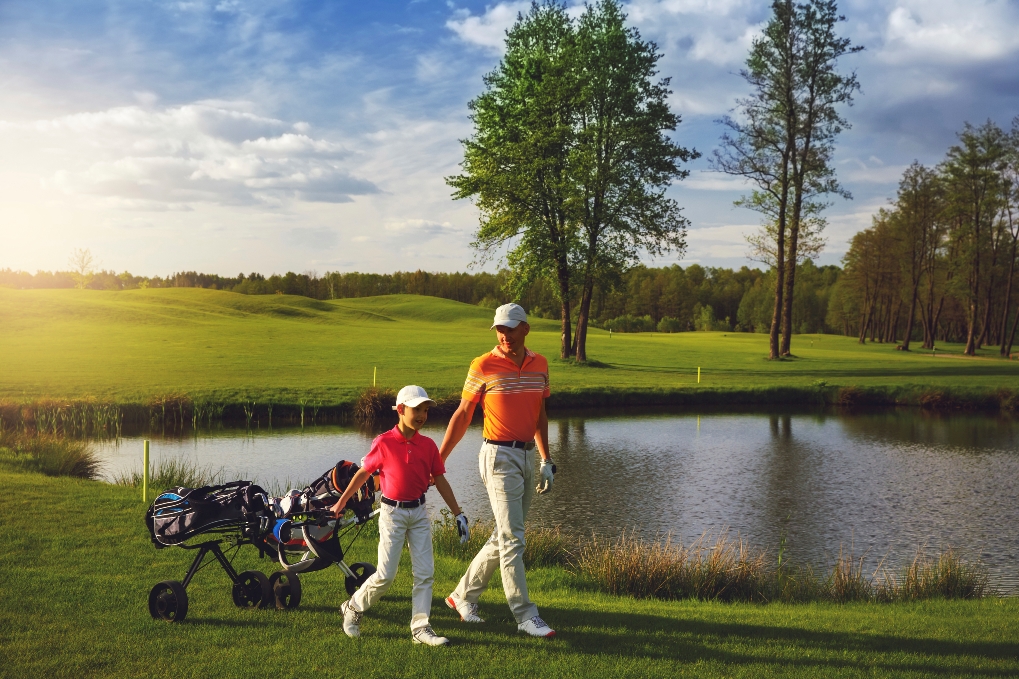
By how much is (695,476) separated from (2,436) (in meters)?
17.1

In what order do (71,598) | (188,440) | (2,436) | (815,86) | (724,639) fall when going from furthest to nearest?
(815,86) < (188,440) < (2,436) < (71,598) < (724,639)

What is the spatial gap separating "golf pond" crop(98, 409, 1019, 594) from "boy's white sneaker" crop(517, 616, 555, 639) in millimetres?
7240

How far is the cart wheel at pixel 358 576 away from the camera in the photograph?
8.22 m

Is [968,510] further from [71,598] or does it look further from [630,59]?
[630,59]

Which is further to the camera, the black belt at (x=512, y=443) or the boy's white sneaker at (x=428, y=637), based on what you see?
the black belt at (x=512, y=443)

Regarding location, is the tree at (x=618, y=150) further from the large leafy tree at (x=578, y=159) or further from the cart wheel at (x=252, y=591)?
the cart wheel at (x=252, y=591)

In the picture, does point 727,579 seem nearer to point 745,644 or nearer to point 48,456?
point 745,644

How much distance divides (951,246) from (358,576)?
247ft

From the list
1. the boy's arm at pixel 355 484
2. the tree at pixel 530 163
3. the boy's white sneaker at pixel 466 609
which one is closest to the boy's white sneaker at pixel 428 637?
the boy's white sneaker at pixel 466 609

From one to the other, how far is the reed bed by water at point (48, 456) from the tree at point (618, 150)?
29.2 metres

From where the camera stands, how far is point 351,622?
7242 millimetres

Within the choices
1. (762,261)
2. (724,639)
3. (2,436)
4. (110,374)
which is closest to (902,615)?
(724,639)

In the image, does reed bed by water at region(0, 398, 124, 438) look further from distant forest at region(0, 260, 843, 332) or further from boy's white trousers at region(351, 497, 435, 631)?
distant forest at region(0, 260, 843, 332)

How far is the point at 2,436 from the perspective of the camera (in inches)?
784
